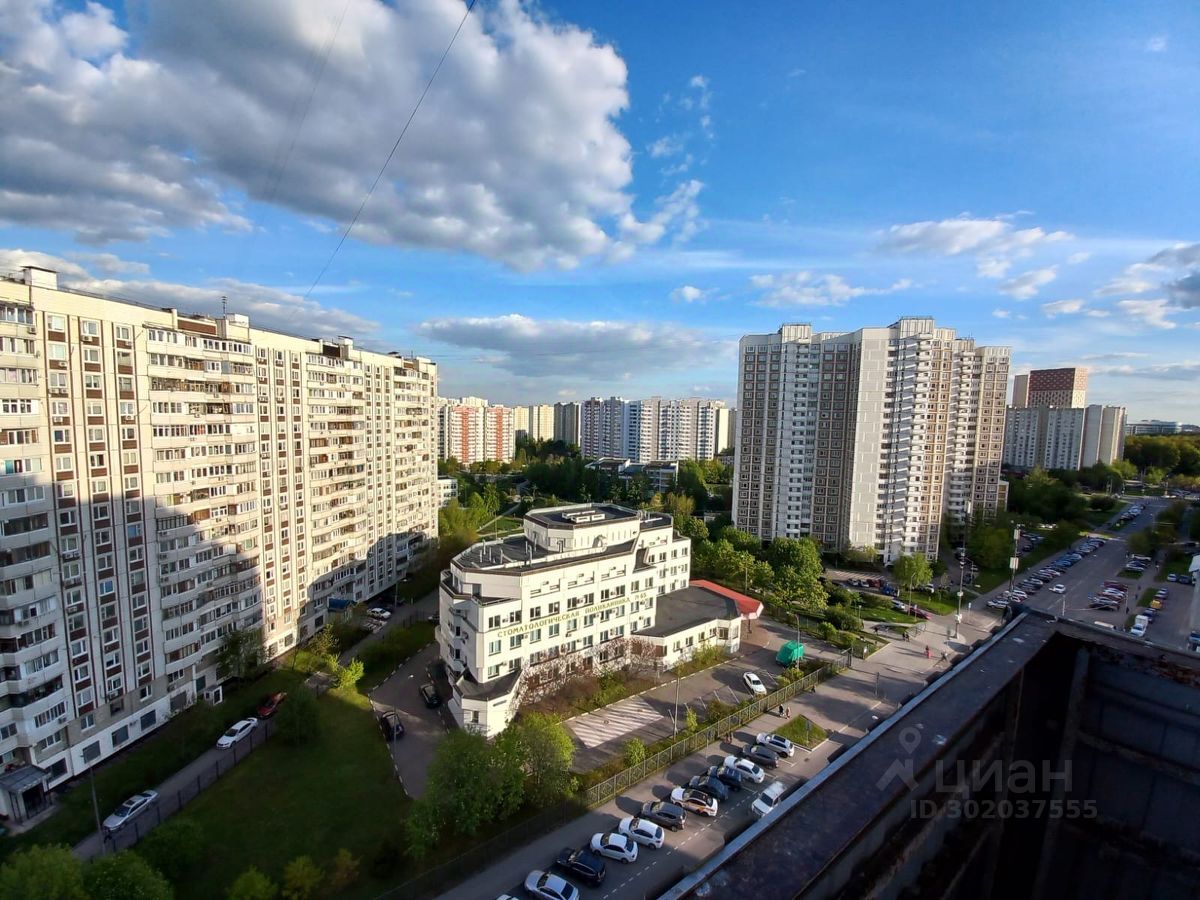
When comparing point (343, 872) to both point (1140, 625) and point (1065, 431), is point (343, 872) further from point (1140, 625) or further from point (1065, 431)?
point (1065, 431)

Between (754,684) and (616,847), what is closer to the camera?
(616,847)

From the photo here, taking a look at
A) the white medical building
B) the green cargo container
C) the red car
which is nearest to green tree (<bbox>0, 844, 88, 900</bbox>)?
the red car

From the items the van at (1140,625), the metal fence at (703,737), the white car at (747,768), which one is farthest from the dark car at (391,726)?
the van at (1140,625)

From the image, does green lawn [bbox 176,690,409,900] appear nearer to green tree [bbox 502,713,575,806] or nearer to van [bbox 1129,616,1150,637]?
green tree [bbox 502,713,575,806]

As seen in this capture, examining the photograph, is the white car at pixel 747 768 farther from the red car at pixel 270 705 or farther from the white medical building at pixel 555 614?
the red car at pixel 270 705

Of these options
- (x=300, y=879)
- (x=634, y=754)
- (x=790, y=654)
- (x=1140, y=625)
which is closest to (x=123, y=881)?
(x=300, y=879)

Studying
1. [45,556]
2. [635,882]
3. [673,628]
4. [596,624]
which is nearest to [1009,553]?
[673,628]

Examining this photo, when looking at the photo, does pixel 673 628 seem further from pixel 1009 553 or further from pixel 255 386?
pixel 1009 553

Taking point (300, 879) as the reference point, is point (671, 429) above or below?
above

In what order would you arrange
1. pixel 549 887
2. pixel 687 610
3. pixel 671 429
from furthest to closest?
pixel 671 429 → pixel 687 610 → pixel 549 887
